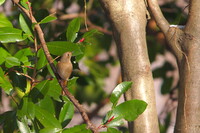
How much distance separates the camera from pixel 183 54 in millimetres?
988

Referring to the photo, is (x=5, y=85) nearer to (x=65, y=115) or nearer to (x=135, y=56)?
(x=65, y=115)

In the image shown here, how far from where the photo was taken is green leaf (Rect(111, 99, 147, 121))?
921mm

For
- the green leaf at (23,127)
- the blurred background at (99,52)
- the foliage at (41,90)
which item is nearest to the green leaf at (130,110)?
the foliage at (41,90)

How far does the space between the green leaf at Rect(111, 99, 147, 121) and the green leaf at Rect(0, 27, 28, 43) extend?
0.31 meters

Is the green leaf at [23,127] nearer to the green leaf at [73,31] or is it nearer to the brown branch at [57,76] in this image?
the brown branch at [57,76]

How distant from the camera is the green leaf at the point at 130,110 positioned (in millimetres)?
921

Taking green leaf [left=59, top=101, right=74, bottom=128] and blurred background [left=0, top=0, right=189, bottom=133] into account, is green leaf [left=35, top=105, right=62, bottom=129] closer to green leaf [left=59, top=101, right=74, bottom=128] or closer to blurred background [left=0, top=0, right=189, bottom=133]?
green leaf [left=59, top=101, right=74, bottom=128]

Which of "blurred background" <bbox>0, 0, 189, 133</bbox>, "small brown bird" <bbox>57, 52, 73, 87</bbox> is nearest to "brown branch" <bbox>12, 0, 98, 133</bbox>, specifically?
"small brown bird" <bbox>57, 52, 73, 87</bbox>

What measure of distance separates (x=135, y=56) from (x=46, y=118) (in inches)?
10.4

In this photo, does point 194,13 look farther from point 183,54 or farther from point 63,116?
point 63,116

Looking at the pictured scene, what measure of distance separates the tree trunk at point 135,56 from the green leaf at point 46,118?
20 cm

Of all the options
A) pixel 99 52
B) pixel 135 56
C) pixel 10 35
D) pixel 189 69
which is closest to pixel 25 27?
pixel 10 35

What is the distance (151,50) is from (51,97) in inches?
54.6

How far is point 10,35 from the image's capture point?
1.01m
